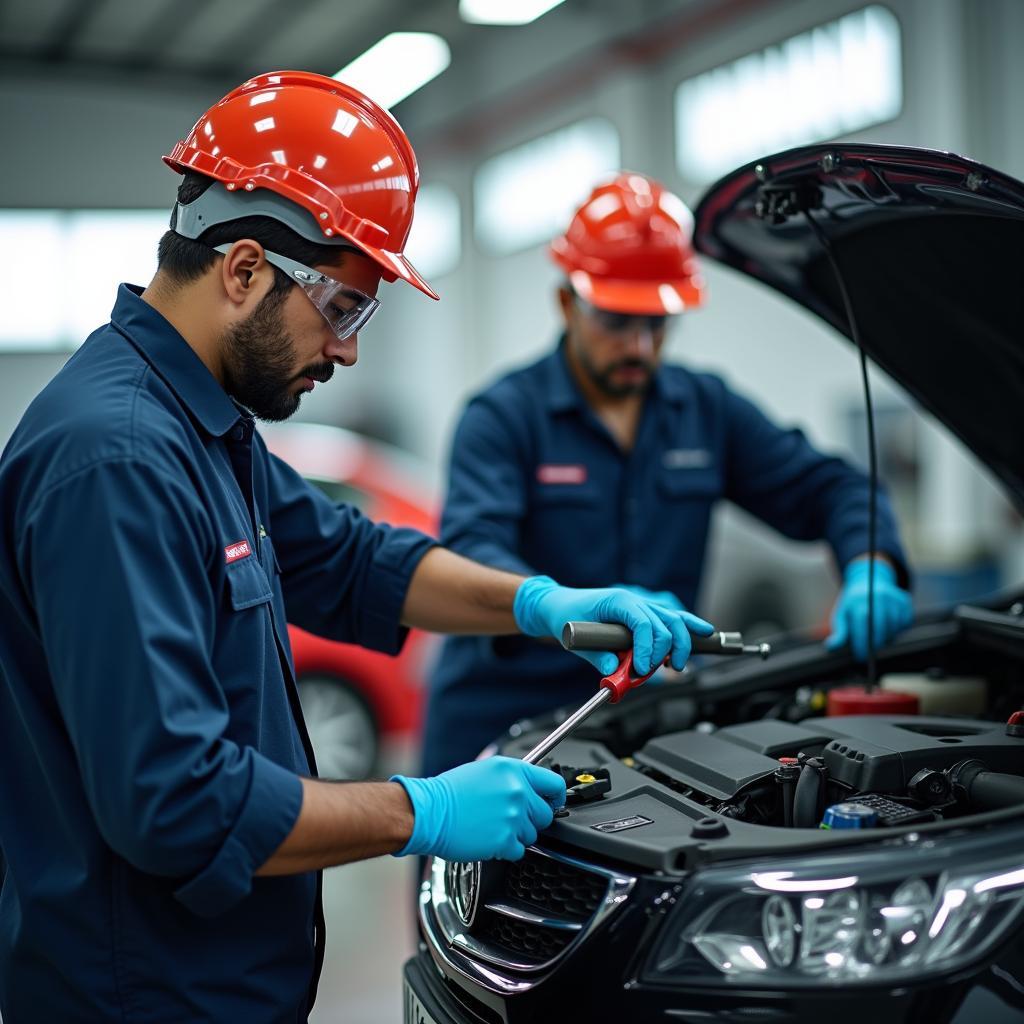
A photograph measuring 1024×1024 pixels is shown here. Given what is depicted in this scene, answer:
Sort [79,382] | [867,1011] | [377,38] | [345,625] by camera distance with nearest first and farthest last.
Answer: [867,1011] < [79,382] < [345,625] < [377,38]

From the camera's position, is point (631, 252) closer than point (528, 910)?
No

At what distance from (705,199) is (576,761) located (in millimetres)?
1111

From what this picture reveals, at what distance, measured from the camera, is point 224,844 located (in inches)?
45.7

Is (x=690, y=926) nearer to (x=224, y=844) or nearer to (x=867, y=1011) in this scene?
(x=867, y=1011)

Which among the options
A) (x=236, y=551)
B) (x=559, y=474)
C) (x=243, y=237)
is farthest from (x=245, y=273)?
(x=559, y=474)

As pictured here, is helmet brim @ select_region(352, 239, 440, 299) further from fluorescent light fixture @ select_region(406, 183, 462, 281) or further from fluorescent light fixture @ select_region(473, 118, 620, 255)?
fluorescent light fixture @ select_region(406, 183, 462, 281)

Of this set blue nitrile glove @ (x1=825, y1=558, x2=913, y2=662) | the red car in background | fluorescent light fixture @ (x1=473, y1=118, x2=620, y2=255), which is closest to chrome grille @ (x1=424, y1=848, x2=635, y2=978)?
blue nitrile glove @ (x1=825, y1=558, x2=913, y2=662)

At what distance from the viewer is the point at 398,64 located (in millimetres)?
8961

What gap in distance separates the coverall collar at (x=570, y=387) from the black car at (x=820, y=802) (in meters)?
0.38

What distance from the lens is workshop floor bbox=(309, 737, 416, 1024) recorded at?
116 inches

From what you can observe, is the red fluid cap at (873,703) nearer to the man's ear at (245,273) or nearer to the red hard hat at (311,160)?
the red hard hat at (311,160)

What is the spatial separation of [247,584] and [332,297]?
374mm

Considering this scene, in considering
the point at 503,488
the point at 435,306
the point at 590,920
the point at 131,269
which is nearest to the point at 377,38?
the point at 131,269

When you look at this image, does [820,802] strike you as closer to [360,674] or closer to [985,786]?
[985,786]
